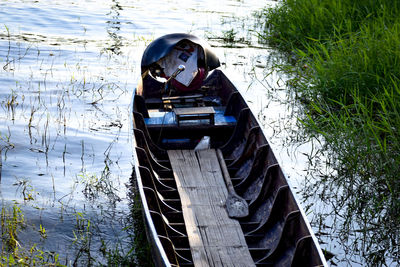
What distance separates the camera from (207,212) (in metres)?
5.52

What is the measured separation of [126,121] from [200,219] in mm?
3345

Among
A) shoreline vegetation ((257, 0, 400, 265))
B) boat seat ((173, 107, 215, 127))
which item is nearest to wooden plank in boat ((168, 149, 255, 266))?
boat seat ((173, 107, 215, 127))

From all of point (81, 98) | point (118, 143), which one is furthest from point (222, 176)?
point (81, 98)

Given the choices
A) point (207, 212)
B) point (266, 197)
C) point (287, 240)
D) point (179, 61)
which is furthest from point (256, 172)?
point (179, 61)

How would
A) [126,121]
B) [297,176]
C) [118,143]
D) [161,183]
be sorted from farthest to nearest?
[126,121] < [118,143] < [297,176] < [161,183]

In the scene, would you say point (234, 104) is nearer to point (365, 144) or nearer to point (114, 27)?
point (365, 144)

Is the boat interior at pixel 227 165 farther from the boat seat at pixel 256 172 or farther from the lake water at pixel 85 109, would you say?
the lake water at pixel 85 109

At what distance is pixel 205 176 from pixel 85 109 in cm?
315

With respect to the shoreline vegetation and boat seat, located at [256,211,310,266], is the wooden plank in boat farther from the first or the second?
the shoreline vegetation

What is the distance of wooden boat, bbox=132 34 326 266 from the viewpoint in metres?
4.71

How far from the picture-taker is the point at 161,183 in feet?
19.5

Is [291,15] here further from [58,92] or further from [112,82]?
[58,92]

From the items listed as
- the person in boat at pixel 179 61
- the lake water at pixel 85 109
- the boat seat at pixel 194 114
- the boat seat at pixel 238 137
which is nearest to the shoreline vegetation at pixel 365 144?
the lake water at pixel 85 109

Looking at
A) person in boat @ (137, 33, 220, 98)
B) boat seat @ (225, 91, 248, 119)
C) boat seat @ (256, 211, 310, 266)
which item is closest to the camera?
boat seat @ (256, 211, 310, 266)
